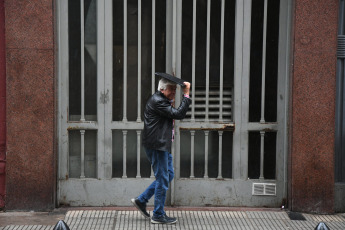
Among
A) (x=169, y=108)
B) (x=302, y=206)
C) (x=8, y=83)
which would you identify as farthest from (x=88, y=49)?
(x=302, y=206)

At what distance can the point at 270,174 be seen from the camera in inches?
294

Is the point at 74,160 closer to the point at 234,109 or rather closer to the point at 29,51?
the point at 29,51

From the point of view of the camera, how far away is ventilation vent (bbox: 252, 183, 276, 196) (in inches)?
292

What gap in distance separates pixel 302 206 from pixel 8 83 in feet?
13.6

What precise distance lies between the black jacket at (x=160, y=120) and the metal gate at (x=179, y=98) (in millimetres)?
980

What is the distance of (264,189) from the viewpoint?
7430 millimetres

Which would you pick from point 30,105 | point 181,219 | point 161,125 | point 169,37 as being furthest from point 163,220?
point 169,37

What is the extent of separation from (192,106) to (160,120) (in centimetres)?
111

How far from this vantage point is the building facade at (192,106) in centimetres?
704

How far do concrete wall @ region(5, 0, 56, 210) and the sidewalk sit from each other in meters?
0.34

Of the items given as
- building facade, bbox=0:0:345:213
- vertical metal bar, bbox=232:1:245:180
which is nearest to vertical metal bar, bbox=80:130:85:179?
building facade, bbox=0:0:345:213

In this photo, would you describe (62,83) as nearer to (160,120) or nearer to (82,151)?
(82,151)

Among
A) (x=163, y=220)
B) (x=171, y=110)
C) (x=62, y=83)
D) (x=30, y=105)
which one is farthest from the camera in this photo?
(x=62, y=83)

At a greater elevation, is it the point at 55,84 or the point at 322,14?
the point at 322,14
